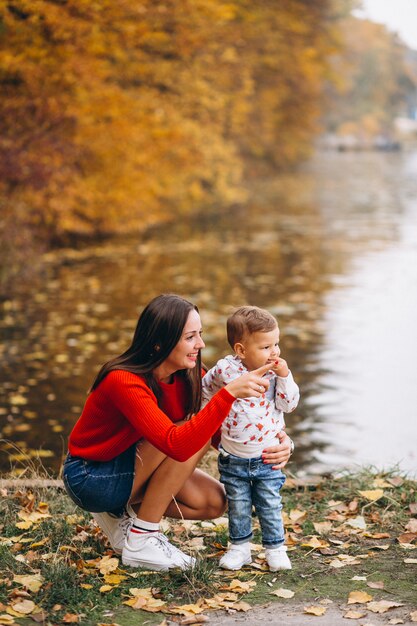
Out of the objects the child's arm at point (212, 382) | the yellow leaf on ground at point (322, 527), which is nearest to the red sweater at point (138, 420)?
the child's arm at point (212, 382)

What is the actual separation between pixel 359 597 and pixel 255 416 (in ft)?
2.73

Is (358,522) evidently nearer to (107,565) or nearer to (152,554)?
(152,554)

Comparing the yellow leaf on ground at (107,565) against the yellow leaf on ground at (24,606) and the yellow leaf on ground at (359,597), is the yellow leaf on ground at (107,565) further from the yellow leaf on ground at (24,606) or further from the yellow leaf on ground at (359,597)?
the yellow leaf on ground at (359,597)

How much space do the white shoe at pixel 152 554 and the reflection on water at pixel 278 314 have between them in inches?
94.9

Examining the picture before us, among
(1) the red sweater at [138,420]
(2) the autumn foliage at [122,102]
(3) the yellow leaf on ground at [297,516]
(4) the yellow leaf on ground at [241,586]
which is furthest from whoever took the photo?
(2) the autumn foliage at [122,102]

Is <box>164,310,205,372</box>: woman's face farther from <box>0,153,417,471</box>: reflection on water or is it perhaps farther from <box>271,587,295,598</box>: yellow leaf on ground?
<box>0,153,417,471</box>: reflection on water

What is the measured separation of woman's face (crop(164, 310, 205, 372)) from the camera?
402cm

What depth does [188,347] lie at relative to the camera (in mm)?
4023

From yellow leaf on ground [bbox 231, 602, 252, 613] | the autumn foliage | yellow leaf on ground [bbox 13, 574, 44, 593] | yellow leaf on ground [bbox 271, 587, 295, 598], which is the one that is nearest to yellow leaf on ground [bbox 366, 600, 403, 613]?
yellow leaf on ground [bbox 271, 587, 295, 598]

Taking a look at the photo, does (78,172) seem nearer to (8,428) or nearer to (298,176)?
(8,428)

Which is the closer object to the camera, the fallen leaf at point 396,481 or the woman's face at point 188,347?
the woman's face at point 188,347

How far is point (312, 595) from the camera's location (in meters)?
3.87

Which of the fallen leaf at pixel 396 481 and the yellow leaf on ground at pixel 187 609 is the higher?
the yellow leaf on ground at pixel 187 609

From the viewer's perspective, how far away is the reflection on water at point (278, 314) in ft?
24.2
